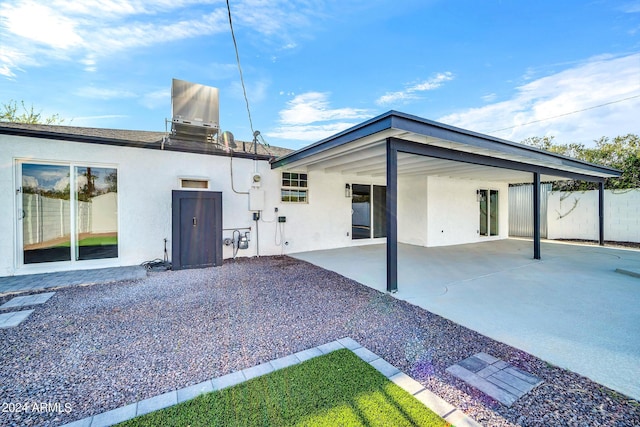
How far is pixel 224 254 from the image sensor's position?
271 inches

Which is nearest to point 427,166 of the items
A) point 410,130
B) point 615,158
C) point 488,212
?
point 410,130

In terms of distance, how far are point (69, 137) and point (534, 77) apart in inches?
586

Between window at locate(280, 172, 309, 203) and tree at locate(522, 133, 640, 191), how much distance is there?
1117 cm

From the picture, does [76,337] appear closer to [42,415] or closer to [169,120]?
[42,415]

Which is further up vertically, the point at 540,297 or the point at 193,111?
the point at 193,111

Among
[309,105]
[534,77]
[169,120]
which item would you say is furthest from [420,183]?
[169,120]

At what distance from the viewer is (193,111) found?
622 centimetres

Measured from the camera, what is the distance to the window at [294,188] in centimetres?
773

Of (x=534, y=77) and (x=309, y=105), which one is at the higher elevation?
(x=534, y=77)

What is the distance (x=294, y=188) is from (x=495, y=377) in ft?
21.3

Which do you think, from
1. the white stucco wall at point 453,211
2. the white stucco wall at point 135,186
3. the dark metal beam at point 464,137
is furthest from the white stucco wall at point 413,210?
the white stucco wall at point 135,186

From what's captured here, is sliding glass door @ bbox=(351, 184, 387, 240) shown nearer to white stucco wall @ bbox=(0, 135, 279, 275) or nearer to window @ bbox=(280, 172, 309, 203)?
window @ bbox=(280, 172, 309, 203)

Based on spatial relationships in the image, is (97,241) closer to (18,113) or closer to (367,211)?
(367,211)

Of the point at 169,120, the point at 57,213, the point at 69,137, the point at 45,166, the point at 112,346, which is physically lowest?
the point at 112,346
